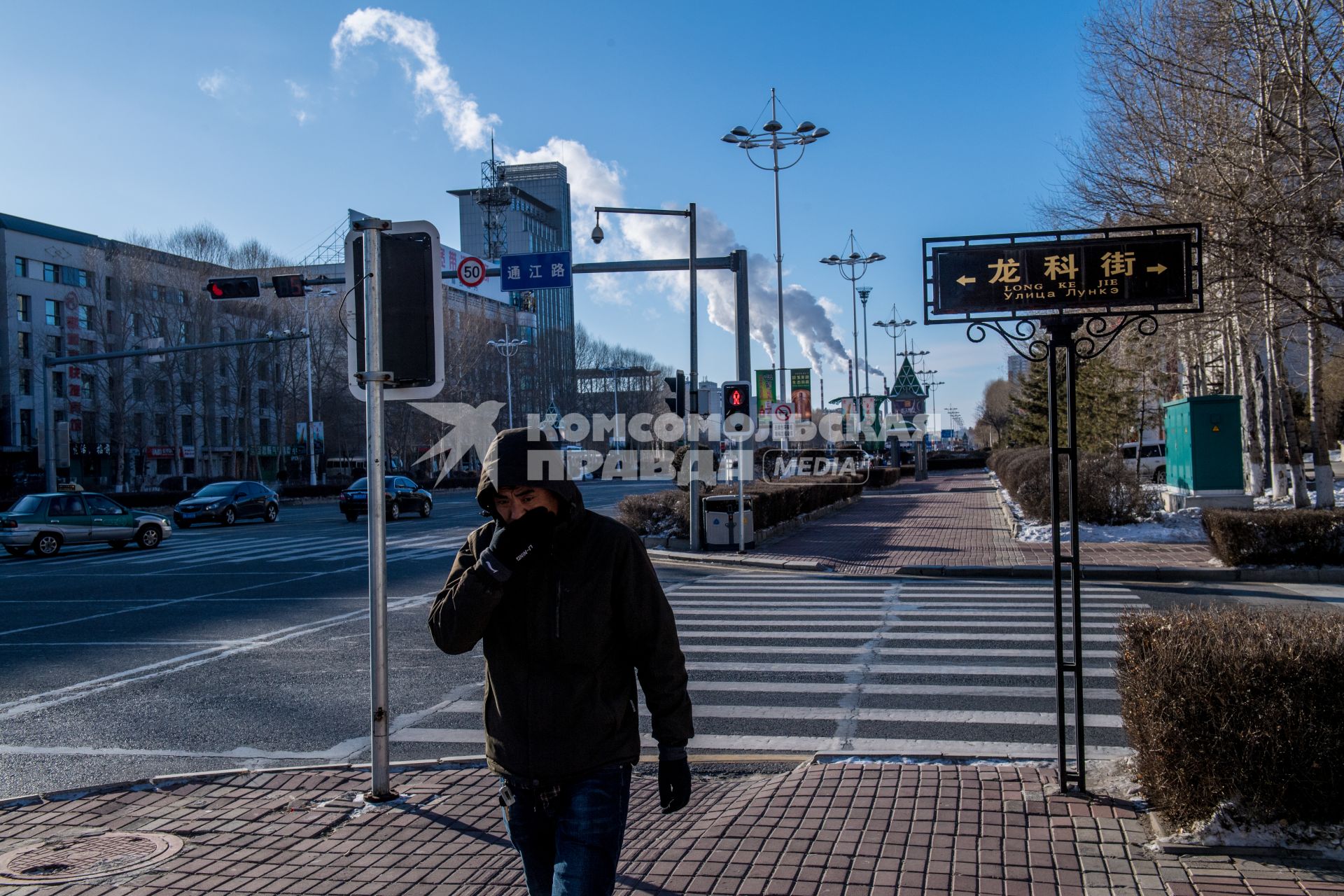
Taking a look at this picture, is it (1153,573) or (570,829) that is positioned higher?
(570,829)

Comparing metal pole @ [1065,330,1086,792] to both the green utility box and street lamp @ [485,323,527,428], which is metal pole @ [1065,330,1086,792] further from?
street lamp @ [485,323,527,428]

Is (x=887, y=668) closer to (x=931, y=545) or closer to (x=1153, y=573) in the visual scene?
(x=1153, y=573)

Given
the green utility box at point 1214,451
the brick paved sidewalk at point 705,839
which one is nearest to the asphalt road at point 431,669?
the brick paved sidewalk at point 705,839

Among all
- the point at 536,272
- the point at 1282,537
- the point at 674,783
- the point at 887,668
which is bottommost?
the point at 887,668

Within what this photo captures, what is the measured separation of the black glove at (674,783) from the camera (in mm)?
2965

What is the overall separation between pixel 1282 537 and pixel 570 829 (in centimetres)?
1446

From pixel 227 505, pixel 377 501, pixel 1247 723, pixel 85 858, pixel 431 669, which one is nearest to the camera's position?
pixel 1247 723

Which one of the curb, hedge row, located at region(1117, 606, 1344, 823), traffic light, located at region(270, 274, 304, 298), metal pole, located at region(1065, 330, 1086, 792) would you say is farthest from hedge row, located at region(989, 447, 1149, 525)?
hedge row, located at region(1117, 606, 1344, 823)

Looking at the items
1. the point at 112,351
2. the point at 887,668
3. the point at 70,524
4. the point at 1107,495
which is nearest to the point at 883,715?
the point at 887,668

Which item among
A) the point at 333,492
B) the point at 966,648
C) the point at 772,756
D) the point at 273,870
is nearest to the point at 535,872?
the point at 273,870

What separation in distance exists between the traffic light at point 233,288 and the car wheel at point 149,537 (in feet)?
22.8

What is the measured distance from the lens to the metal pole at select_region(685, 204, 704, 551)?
63.8 feet

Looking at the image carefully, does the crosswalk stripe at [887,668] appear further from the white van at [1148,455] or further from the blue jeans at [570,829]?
the white van at [1148,455]

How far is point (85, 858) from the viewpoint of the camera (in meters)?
4.62
